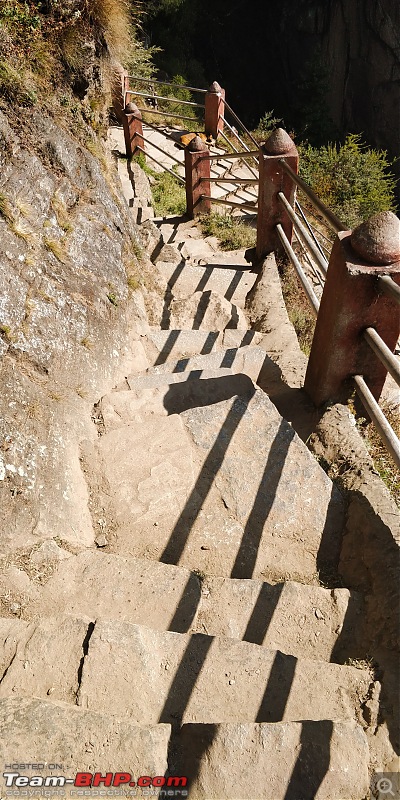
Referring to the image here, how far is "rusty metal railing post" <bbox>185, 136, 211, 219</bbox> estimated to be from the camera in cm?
677

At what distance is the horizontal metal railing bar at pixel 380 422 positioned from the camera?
2.28m

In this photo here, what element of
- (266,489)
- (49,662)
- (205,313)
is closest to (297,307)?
(205,313)

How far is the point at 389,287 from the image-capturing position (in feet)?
8.41

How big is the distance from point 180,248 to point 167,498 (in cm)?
493

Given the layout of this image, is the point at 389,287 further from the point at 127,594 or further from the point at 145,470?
the point at 127,594

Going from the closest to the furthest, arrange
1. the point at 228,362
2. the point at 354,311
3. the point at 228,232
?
the point at 354,311
the point at 228,362
the point at 228,232

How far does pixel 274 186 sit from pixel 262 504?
3.34 meters

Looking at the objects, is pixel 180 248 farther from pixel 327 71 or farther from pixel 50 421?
pixel 327 71

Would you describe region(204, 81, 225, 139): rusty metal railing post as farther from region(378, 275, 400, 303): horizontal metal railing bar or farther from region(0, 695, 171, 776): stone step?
region(0, 695, 171, 776): stone step

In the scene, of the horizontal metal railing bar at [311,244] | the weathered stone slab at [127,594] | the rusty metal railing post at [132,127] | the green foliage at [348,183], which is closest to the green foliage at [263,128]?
the green foliage at [348,183]

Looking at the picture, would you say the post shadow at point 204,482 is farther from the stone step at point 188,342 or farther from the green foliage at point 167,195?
the green foliage at point 167,195

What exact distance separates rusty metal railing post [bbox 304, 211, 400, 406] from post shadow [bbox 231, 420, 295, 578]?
571 millimetres

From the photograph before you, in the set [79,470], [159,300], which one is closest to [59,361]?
[79,470]

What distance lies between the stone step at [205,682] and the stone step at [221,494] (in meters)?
0.66
